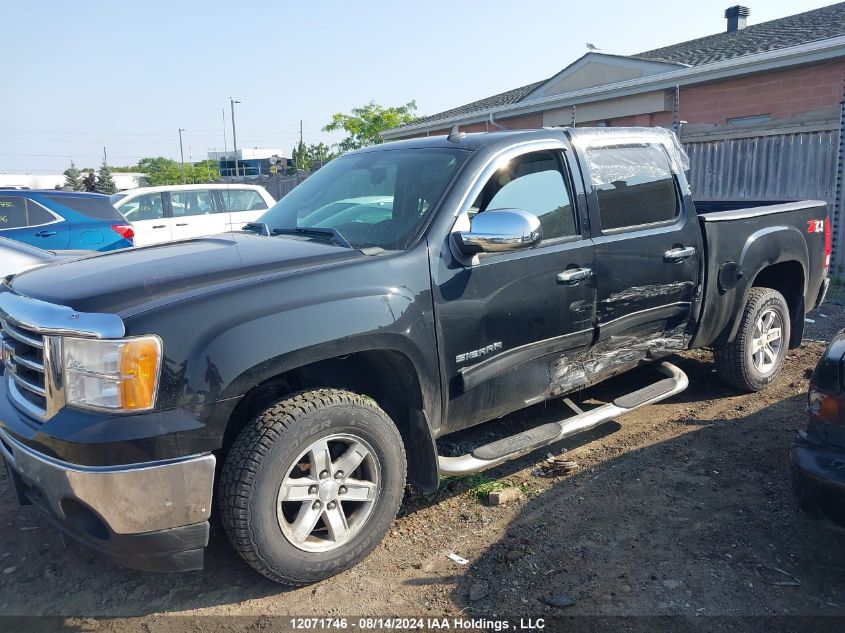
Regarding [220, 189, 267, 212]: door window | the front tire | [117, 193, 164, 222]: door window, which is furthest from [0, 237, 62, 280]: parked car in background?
[220, 189, 267, 212]: door window

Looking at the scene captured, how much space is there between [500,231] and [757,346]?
3.08 m

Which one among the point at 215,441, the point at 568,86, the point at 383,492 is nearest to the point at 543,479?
the point at 383,492

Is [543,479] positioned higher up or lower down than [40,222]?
lower down

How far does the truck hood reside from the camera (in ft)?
9.02

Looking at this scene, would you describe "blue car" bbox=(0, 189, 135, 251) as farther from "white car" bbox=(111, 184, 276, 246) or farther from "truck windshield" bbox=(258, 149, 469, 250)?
"truck windshield" bbox=(258, 149, 469, 250)

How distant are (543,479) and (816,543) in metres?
1.40

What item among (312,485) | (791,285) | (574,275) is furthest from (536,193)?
(791,285)

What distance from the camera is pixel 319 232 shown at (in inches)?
146

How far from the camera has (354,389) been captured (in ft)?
11.3

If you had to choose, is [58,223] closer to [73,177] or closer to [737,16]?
[737,16]

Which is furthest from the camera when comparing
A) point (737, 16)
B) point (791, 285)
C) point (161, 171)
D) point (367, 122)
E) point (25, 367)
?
point (161, 171)

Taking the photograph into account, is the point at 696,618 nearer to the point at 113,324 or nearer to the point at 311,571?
the point at 311,571

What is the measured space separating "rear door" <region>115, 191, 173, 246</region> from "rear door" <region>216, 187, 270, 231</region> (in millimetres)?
1110

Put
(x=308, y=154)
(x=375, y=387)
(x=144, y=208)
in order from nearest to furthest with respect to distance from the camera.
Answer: (x=375, y=387) → (x=144, y=208) → (x=308, y=154)
